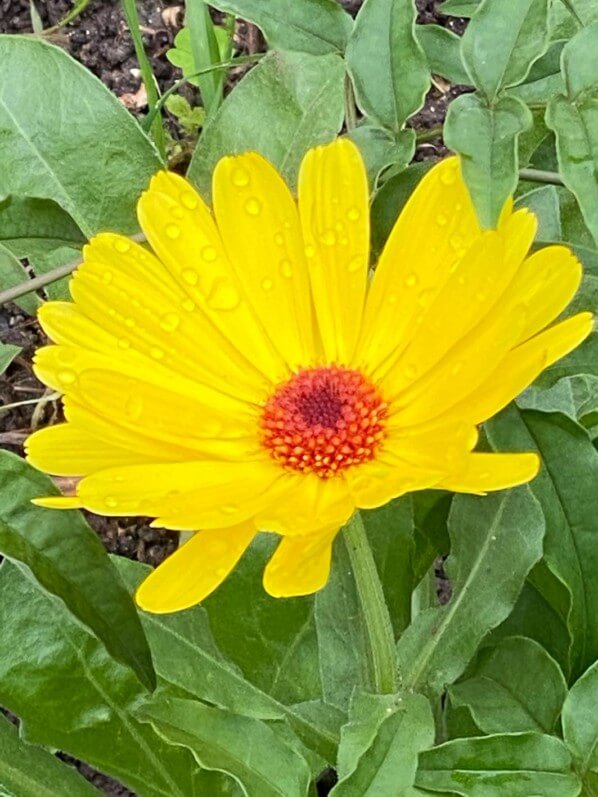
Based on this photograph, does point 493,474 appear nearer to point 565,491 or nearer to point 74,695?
point 565,491

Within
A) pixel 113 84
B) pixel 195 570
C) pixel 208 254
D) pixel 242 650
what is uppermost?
pixel 208 254

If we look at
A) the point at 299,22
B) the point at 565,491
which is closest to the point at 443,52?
the point at 299,22

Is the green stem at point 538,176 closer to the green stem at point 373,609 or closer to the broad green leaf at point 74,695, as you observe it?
the green stem at point 373,609

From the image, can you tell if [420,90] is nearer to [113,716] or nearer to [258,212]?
[258,212]

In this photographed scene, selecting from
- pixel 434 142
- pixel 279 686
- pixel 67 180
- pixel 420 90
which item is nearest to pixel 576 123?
pixel 420 90

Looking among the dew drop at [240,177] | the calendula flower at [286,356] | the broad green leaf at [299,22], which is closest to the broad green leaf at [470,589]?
the calendula flower at [286,356]

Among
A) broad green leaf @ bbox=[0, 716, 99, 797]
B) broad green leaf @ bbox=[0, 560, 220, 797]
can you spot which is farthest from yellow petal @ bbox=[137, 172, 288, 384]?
broad green leaf @ bbox=[0, 716, 99, 797]
